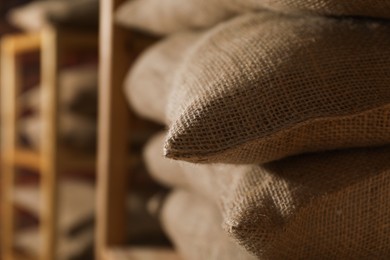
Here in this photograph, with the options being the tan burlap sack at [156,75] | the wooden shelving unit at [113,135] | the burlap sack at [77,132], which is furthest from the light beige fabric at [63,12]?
the tan burlap sack at [156,75]

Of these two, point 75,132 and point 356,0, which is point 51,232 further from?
point 356,0

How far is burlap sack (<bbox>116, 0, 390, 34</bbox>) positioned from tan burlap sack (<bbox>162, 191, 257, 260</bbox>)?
0.23 m

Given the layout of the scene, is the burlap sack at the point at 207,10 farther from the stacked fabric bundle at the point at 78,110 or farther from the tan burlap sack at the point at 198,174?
the stacked fabric bundle at the point at 78,110

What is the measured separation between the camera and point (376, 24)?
1.83ft

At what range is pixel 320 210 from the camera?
502 mm

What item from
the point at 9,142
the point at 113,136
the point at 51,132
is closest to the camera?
the point at 113,136

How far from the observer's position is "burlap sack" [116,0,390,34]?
0.53m

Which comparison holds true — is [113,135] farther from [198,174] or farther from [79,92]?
[79,92]

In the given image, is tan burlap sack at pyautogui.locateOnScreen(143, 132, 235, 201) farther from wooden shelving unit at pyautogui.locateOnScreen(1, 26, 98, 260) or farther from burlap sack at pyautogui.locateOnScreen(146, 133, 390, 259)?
wooden shelving unit at pyautogui.locateOnScreen(1, 26, 98, 260)

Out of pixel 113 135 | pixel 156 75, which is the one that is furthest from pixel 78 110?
pixel 156 75

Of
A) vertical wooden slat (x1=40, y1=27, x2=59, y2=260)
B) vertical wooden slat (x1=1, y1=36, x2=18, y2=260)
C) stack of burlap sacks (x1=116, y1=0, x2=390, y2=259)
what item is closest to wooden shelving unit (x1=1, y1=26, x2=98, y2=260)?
vertical wooden slat (x1=40, y1=27, x2=59, y2=260)

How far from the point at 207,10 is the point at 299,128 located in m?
0.30

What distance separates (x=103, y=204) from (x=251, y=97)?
608mm

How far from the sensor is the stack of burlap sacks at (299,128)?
481mm
